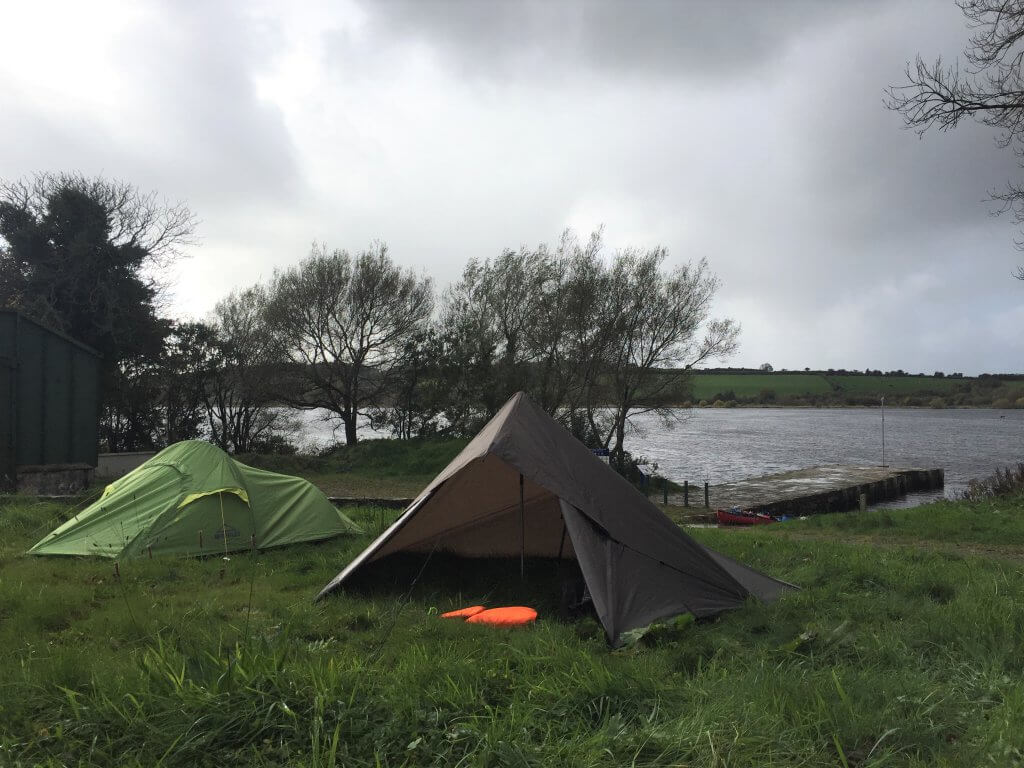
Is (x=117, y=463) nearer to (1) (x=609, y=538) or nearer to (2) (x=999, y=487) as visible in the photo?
(1) (x=609, y=538)

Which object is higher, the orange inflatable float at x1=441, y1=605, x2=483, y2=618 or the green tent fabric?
the green tent fabric

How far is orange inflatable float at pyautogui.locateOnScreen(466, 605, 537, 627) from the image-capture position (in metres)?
5.27

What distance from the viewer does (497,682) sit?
3688 mm

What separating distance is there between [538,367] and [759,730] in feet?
80.5

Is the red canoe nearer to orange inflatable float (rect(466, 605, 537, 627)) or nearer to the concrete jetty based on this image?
the concrete jetty

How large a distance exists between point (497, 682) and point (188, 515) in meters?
6.11

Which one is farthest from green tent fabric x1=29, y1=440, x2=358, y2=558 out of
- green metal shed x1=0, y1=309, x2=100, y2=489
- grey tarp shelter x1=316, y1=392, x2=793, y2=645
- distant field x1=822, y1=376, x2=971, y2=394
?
distant field x1=822, y1=376, x2=971, y2=394

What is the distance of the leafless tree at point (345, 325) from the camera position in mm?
28953

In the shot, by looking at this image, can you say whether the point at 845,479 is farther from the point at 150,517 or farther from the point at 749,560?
the point at 150,517

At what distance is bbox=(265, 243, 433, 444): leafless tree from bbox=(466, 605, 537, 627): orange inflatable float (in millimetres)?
24810

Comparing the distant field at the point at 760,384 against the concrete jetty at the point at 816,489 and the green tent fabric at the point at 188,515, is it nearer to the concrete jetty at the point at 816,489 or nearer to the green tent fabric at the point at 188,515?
the concrete jetty at the point at 816,489

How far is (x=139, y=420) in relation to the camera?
26.5 m

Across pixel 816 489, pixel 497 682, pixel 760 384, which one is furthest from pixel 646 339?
pixel 760 384

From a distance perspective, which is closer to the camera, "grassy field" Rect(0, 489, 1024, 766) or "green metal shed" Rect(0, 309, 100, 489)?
"grassy field" Rect(0, 489, 1024, 766)
